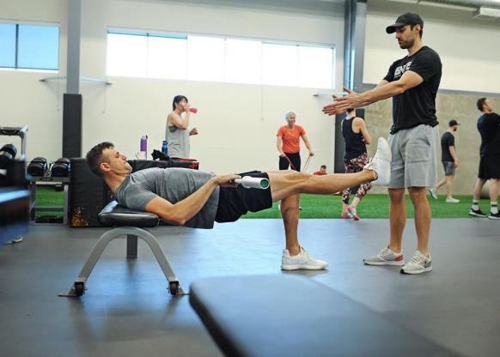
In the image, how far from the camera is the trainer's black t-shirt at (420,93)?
2.86 metres

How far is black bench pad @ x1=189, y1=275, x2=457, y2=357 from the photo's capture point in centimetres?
70

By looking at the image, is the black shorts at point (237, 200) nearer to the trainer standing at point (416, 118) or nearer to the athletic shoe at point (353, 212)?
the trainer standing at point (416, 118)

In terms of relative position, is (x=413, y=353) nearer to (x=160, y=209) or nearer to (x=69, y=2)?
(x=160, y=209)

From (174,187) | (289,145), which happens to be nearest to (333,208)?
(289,145)

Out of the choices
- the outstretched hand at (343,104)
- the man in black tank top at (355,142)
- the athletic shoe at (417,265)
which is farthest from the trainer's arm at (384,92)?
the man in black tank top at (355,142)

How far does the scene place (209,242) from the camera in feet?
13.2

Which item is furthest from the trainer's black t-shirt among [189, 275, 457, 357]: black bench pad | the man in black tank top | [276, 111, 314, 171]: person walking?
[276, 111, 314, 171]: person walking

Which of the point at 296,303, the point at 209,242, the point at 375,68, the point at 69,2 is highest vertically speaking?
the point at 69,2

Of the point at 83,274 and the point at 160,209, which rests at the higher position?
the point at 160,209

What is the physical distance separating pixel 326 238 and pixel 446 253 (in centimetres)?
101

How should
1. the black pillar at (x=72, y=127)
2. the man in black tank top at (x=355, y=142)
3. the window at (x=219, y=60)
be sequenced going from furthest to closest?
1. the window at (x=219, y=60)
2. the black pillar at (x=72, y=127)
3. the man in black tank top at (x=355, y=142)

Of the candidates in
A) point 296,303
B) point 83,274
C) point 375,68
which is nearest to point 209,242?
point 83,274

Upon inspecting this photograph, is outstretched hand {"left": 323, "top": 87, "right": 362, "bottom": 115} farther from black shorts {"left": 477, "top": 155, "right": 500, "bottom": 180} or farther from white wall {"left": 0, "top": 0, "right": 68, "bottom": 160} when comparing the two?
white wall {"left": 0, "top": 0, "right": 68, "bottom": 160}

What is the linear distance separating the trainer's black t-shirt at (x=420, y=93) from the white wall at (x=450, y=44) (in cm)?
811
